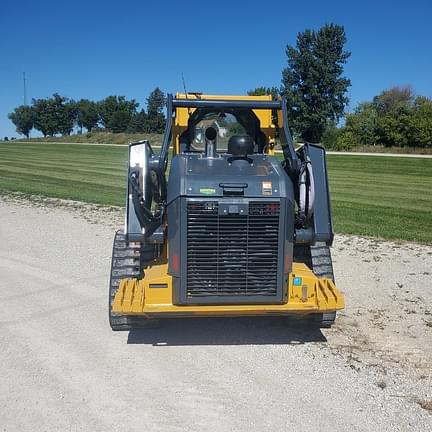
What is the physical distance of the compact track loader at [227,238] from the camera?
4.77 metres

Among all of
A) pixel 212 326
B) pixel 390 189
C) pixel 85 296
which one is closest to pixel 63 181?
pixel 390 189

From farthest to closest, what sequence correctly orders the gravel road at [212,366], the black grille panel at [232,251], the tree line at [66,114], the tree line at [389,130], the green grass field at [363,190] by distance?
the tree line at [66,114], the tree line at [389,130], the green grass field at [363,190], the black grille panel at [232,251], the gravel road at [212,366]

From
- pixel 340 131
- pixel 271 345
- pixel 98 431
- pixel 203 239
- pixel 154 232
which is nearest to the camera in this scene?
pixel 98 431

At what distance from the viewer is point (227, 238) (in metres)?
4.79

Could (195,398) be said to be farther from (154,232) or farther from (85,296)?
(85,296)

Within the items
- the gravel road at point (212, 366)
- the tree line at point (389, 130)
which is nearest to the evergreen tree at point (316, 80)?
the tree line at point (389, 130)

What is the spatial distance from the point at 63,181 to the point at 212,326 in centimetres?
1711

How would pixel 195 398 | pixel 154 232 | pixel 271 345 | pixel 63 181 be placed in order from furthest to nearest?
pixel 63 181
pixel 154 232
pixel 271 345
pixel 195 398

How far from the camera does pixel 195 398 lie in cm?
414

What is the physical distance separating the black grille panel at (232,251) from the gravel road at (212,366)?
62 centimetres

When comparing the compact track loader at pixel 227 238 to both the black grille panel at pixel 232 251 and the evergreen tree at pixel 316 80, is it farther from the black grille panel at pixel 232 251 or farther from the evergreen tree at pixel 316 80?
the evergreen tree at pixel 316 80

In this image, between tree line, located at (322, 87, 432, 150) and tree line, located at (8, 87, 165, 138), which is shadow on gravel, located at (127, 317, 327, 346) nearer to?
tree line, located at (322, 87, 432, 150)

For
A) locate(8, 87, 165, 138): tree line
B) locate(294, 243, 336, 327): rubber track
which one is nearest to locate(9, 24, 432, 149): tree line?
locate(8, 87, 165, 138): tree line

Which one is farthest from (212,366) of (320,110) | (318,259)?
(320,110)
